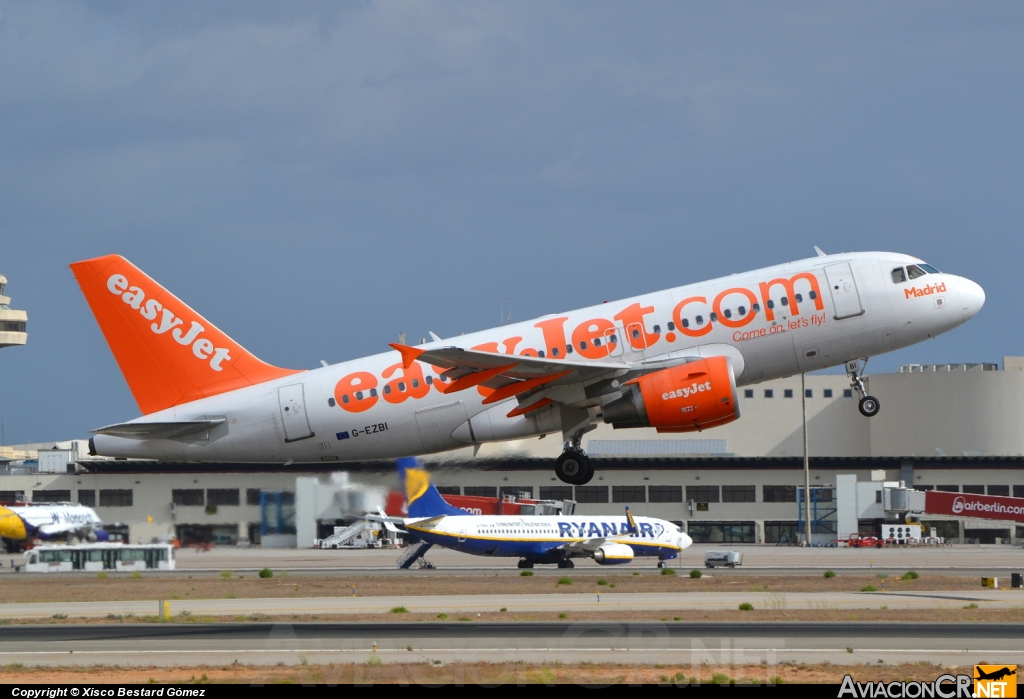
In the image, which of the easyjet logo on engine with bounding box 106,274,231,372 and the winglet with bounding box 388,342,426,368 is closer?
the winglet with bounding box 388,342,426,368

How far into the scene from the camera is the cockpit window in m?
38.8

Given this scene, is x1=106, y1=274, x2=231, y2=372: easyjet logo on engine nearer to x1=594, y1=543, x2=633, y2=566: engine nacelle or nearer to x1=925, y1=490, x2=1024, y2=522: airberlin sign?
x1=594, y1=543, x2=633, y2=566: engine nacelle

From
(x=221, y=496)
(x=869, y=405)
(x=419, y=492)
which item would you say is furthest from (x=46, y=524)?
(x=869, y=405)

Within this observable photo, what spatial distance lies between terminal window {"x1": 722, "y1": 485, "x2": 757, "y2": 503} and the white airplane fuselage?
83.4 metres

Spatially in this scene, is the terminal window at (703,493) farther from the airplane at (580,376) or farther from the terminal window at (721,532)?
the airplane at (580,376)

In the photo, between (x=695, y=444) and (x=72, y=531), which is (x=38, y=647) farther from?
(x=695, y=444)

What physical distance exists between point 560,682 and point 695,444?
4785 inches

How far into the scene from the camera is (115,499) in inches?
3066

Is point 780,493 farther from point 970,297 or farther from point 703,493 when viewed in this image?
point 970,297

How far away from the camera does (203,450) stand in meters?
39.6

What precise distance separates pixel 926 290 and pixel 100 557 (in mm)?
55856

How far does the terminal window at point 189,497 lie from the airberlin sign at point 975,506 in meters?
74.4

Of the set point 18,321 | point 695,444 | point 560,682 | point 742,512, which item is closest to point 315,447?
point 560,682

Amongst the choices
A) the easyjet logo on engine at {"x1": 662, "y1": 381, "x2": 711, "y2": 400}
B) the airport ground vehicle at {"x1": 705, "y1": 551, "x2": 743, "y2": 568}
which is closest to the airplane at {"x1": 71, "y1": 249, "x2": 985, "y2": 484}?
the easyjet logo on engine at {"x1": 662, "y1": 381, "x2": 711, "y2": 400}
